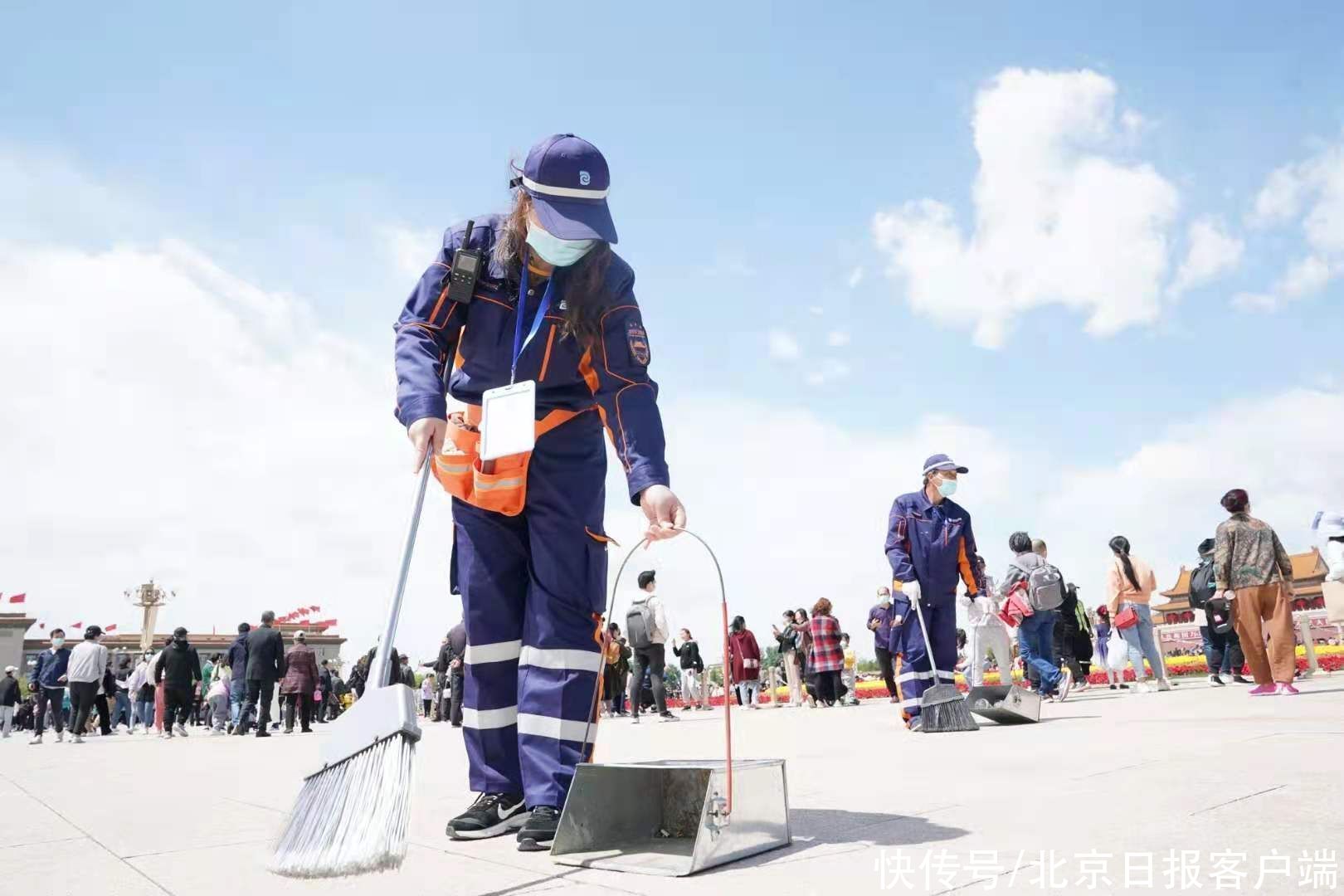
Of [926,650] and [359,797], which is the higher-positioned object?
[926,650]

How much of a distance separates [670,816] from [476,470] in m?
1.19

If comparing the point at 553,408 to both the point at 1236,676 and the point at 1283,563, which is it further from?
the point at 1236,676

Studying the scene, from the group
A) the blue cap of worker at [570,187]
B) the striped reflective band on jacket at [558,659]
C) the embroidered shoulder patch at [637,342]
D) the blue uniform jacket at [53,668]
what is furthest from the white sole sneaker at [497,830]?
the blue uniform jacket at [53,668]

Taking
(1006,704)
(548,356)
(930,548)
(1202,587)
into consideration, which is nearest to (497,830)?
(548,356)

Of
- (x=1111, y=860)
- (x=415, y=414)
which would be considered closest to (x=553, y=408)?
(x=415, y=414)

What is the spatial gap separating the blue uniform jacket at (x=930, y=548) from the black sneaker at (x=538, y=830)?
4.92 metres

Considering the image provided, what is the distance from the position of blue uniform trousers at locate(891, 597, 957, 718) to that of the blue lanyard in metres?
4.93

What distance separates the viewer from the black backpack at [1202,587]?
435 inches

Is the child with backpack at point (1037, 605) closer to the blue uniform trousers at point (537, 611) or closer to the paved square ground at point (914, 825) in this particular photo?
the paved square ground at point (914, 825)

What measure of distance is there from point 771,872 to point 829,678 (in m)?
12.7

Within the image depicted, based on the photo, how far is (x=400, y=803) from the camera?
186 cm

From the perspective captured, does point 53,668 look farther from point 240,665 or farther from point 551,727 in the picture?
point 551,727

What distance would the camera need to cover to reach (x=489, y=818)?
2.69 m

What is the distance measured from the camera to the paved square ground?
189cm
